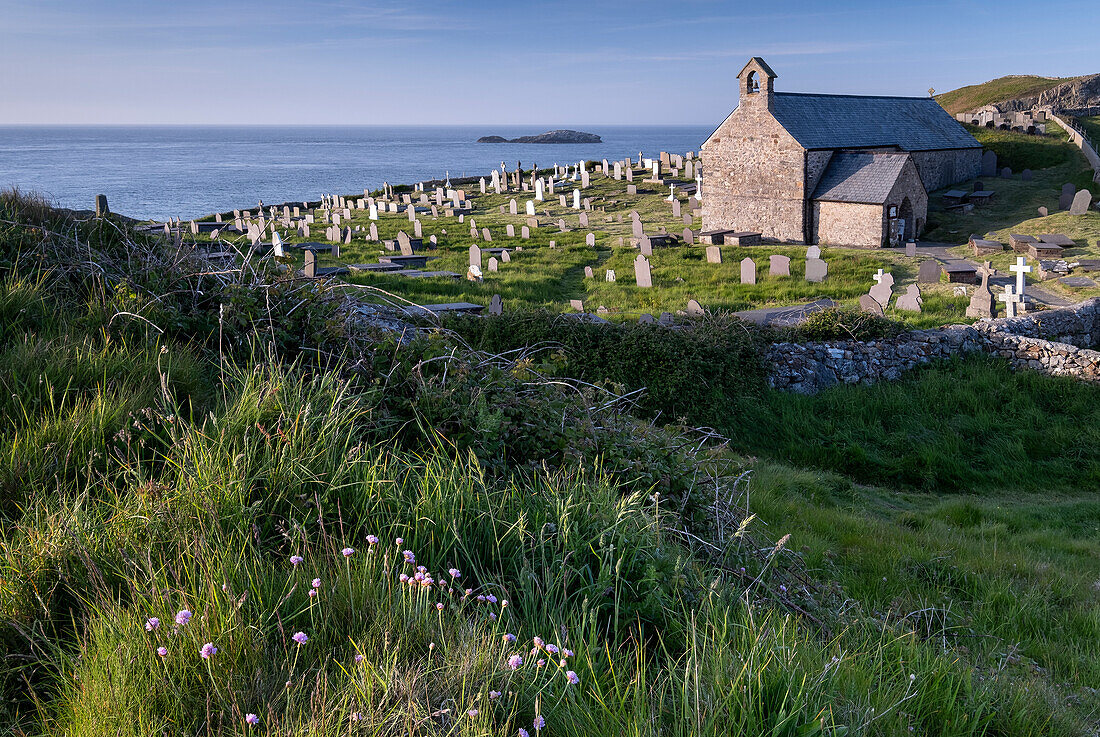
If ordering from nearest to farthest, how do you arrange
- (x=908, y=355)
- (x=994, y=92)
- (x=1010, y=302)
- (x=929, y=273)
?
(x=908, y=355)
(x=1010, y=302)
(x=929, y=273)
(x=994, y=92)

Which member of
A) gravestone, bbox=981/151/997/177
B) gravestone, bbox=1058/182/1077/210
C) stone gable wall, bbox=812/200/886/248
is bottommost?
stone gable wall, bbox=812/200/886/248

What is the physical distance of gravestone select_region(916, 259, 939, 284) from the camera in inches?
798

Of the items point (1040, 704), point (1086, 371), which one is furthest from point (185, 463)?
point (1086, 371)

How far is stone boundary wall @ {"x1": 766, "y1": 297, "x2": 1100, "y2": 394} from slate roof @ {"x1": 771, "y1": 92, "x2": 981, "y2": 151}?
17502 mm

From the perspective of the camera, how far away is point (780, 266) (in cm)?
2136

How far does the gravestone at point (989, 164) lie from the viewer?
128 ft

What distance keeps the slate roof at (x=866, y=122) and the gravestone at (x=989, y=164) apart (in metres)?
0.89

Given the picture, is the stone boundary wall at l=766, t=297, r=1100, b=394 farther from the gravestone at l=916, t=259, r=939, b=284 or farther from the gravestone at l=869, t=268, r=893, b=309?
the gravestone at l=916, t=259, r=939, b=284

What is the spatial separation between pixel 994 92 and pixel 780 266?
68.5 m

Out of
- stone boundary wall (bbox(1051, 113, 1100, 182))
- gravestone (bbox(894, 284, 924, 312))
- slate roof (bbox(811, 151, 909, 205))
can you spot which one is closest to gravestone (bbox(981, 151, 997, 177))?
stone boundary wall (bbox(1051, 113, 1100, 182))

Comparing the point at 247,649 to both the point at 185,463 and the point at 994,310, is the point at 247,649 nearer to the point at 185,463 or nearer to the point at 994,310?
the point at 185,463

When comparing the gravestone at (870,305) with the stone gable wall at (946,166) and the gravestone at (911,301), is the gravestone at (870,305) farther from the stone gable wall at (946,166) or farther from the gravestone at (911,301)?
the stone gable wall at (946,166)

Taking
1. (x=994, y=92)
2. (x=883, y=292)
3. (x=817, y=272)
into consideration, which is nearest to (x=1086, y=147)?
(x=817, y=272)

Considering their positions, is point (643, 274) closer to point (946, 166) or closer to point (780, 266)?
point (780, 266)
